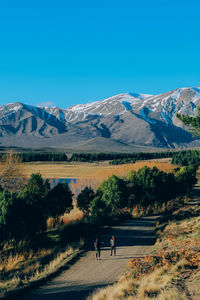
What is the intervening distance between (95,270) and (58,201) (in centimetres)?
1553

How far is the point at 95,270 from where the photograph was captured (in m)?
18.1

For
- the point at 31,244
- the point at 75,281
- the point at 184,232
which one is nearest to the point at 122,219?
the point at 184,232

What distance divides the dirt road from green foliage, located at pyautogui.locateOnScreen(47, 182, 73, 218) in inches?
276

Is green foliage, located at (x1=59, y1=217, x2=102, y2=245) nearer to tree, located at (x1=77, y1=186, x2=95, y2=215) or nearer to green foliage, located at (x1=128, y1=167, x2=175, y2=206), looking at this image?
tree, located at (x1=77, y1=186, x2=95, y2=215)

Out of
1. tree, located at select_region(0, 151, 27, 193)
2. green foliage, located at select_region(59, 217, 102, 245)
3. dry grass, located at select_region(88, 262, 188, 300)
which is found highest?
tree, located at select_region(0, 151, 27, 193)

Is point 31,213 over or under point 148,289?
over

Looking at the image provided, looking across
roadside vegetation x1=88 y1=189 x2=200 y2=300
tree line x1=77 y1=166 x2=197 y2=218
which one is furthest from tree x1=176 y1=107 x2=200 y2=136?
roadside vegetation x1=88 y1=189 x2=200 y2=300

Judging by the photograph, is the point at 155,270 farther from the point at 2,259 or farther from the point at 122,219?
the point at 122,219

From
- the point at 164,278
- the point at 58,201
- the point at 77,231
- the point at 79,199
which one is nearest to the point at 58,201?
the point at 58,201

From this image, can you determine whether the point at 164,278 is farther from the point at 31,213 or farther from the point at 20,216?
the point at 31,213

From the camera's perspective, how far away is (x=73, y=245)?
23469 mm

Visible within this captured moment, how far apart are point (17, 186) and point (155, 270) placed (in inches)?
1151

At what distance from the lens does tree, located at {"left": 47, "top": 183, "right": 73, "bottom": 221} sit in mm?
32681

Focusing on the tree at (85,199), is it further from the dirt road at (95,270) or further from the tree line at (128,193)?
the dirt road at (95,270)
